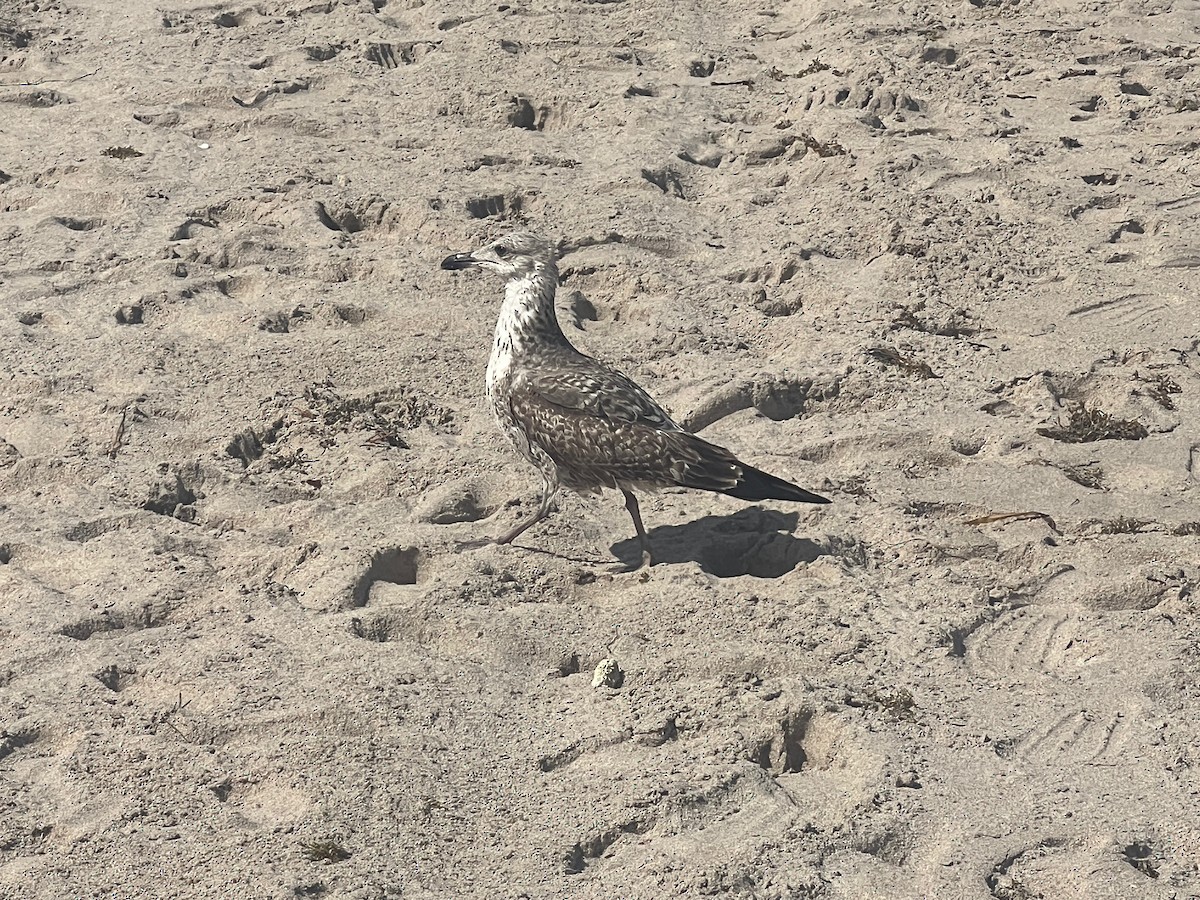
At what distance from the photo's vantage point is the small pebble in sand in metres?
5.50

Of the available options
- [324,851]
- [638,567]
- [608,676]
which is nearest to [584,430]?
[638,567]

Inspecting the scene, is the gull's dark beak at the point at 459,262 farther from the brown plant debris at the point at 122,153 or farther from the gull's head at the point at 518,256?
the brown plant debris at the point at 122,153

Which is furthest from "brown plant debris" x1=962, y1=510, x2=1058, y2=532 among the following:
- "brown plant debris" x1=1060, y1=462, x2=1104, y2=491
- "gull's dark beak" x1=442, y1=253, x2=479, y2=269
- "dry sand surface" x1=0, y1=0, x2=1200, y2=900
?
"gull's dark beak" x1=442, y1=253, x2=479, y2=269

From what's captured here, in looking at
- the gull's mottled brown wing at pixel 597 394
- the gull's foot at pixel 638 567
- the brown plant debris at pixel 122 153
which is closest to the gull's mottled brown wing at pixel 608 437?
the gull's mottled brown wing at pixel 597 394

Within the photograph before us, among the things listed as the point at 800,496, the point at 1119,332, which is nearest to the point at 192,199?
the point at 800,496

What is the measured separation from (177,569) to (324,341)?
1953mm

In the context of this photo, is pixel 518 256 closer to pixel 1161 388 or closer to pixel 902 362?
pixel 902 362

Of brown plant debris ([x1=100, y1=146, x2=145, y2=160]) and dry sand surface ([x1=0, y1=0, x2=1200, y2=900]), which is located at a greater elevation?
brown plant debris ([x1=100, y1=146, x2=145, y2=160])

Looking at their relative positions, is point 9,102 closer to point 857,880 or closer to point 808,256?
point 808,256

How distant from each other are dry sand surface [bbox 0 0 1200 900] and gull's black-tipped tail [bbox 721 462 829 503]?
0.85 ft

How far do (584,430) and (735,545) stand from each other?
0.84 metres

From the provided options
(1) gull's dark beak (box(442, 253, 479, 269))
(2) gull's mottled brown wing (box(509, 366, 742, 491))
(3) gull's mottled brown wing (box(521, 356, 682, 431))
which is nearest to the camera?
(2) gull's mottled brown wing (box(509, 366, 742, 491))

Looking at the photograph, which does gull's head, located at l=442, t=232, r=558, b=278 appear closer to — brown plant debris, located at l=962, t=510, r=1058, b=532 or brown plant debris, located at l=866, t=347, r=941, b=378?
brown plant debris, located at l=866, t=347, r=941, b=378

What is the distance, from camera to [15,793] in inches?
190
